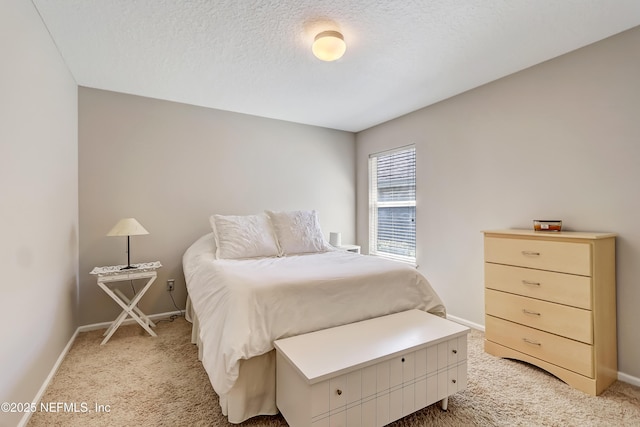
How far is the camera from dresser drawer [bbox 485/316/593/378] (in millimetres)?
1849

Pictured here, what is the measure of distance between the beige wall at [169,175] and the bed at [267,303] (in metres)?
0.79

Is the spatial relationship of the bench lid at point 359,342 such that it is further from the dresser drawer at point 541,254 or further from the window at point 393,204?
the window at point 393,204

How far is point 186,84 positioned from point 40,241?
1736 mm

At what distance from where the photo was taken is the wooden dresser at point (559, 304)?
1838mm

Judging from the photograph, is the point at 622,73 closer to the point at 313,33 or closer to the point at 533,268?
the point at 533,268

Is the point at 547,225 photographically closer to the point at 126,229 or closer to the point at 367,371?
the point at 367,371

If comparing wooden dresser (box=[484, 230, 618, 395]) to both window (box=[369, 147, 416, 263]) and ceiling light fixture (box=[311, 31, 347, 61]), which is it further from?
ceiling light fixture (box=[311, 31, 347, 61])

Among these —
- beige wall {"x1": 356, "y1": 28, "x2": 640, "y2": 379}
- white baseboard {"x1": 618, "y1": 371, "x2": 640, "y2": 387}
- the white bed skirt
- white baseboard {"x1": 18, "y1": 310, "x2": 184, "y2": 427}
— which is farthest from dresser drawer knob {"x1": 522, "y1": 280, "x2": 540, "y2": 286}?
Answer: white baseboard {"x1": 18, "y1": 310, "x2": 184, "y2": 427}

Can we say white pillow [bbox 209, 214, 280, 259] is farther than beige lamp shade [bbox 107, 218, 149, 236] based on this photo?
Yes

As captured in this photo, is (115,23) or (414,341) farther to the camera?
(115,23)

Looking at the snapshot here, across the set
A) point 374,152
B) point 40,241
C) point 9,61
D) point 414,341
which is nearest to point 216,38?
point 9,61

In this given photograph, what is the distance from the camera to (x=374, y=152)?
411 centimetres

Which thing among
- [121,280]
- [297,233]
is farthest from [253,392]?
[121,280]

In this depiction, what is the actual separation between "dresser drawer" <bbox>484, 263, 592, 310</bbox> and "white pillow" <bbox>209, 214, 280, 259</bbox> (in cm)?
190
